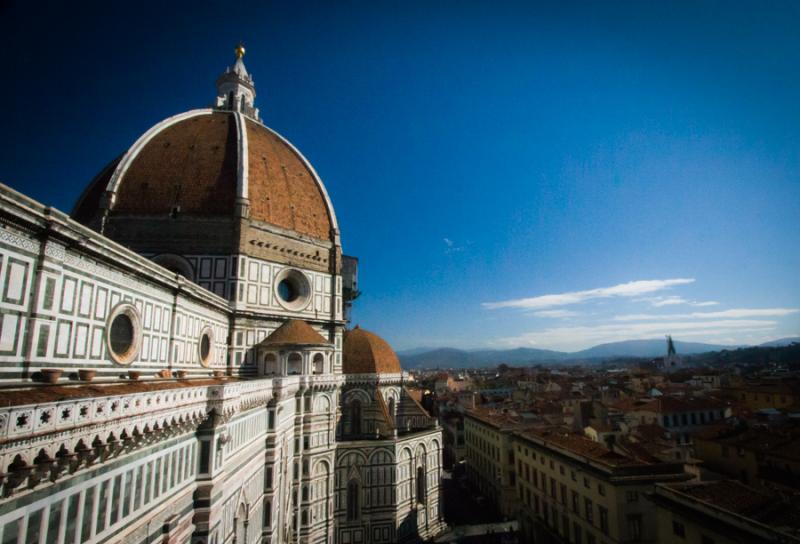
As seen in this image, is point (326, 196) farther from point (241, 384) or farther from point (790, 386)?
point (790, 386)

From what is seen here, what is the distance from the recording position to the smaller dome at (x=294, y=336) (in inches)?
940

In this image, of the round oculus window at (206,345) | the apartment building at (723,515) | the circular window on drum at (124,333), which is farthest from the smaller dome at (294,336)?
the apartment building at (723,515)

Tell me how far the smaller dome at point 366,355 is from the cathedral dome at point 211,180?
8.51 meters

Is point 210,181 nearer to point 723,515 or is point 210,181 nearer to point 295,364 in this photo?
point 295,364

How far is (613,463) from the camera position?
69.9ft

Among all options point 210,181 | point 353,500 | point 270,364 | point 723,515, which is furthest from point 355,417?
point 723,515

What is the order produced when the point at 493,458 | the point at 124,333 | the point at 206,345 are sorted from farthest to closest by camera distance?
the point at 493,458 → the point at 206,345 → the point at 124,333

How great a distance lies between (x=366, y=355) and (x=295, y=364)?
30.2 feet

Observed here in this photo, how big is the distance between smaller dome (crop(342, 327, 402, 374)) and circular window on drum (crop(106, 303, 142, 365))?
64.7 ft

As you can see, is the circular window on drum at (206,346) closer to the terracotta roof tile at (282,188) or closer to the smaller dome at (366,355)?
the terracotta roof tile at (282,188)

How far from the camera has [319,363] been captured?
2509 cm

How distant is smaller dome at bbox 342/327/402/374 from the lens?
32.1 m

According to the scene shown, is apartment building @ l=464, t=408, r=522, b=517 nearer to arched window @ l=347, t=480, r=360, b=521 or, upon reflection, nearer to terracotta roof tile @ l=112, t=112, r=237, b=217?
arched window @ l=347, t=480, r=360, b=521

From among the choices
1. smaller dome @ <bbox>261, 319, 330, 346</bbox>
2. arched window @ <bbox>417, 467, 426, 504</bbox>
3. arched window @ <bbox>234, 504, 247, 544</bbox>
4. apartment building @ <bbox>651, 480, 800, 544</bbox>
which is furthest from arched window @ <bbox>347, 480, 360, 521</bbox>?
apartment building @ <bbox>651, 480, 800, 544</bbox>
